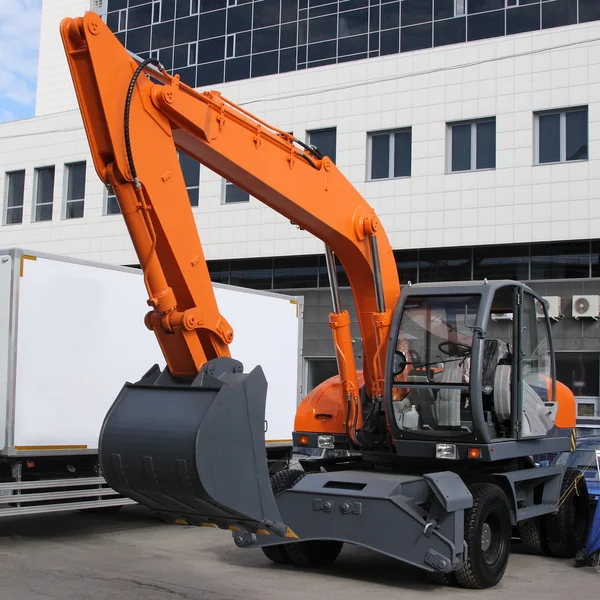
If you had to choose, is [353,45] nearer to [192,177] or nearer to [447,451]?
[192,177]

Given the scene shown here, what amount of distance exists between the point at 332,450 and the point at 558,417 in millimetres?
2707

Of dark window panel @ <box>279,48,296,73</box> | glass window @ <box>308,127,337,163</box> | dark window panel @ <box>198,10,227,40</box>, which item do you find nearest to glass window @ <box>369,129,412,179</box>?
glass window @ <box>308,127,337,163</box>

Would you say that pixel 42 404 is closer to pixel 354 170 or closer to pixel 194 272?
pixel 194 272

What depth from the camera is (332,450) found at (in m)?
9.98

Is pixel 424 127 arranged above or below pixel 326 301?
above

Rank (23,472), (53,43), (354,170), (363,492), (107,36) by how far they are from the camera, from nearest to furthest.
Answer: (107,36) < (363,492) < (23,472) < (354,170) < (53,43)

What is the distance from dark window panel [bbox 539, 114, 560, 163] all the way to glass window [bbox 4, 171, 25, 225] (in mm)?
18186

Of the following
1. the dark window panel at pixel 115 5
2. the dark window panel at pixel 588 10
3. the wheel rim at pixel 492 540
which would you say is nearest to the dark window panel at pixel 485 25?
the dark window panel at pixel 588 10

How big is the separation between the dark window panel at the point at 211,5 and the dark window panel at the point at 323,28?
3904mm

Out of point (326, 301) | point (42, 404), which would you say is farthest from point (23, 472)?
point (326, 301)

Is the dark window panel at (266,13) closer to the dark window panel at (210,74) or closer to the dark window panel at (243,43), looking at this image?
the dark window panel at (243,43)

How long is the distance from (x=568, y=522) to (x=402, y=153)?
15.7 metres

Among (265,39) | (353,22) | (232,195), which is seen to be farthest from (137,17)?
(232,195)

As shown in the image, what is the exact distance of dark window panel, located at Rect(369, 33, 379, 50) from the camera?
26.6 m
